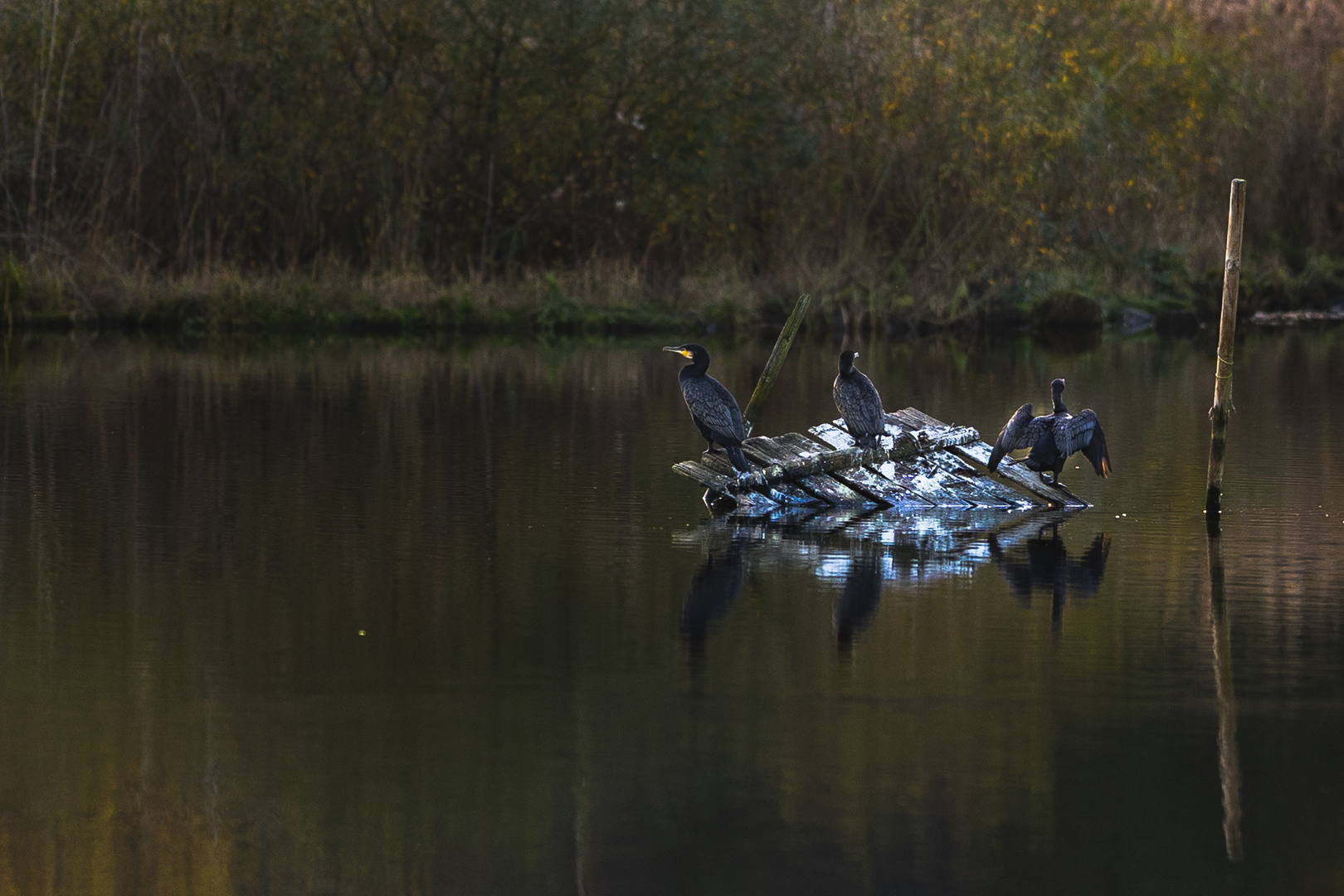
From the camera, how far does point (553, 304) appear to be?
3114 cm

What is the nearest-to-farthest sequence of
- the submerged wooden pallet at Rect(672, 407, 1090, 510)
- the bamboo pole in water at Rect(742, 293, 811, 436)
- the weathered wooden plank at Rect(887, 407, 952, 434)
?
the submerged wooden pallet at Rect(672, 407, 1090, 510) < the weathered wooden plank at Rect(887, 407, 952, 434) < the bamboo pole in water at Rect(742, 293, 811, 436)

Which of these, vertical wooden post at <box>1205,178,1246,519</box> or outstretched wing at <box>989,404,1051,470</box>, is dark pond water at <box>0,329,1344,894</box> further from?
outstretched wing at <box>989,404,1051,470</box>

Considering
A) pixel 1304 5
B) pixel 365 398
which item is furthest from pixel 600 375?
pixel 1304 5

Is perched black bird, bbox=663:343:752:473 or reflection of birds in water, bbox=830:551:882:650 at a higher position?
perched black bird, bbox=663:343:752:473

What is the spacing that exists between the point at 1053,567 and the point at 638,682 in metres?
3.36

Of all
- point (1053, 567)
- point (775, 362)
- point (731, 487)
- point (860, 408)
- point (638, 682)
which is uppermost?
point (775, 362)

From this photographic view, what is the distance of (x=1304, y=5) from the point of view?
45344 mm

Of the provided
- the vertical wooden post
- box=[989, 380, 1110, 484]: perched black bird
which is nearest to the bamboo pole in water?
box=[989, 380, 1110, 484]: perched black bird

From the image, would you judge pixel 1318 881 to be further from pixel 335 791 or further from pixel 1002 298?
pixel 1002 298

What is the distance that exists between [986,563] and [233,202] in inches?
943

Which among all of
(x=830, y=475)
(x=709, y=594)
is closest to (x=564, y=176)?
(x=830, y=475)

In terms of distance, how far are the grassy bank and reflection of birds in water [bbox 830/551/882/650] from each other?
20.4m

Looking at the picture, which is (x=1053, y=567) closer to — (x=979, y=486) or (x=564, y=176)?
(x=979, y=486)

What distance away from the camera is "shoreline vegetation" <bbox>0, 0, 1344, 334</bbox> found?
3133 centimetres
